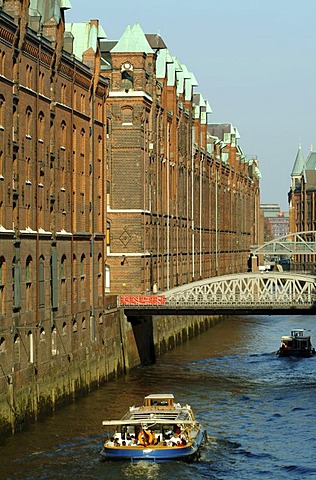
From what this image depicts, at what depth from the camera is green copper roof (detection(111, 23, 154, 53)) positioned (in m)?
85.1

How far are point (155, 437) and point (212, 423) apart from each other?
9.67 metres

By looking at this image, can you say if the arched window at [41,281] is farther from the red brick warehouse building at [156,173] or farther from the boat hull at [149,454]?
the red brick warehouse building at [156,173]

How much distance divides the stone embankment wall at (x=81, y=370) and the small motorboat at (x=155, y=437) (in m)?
4.46

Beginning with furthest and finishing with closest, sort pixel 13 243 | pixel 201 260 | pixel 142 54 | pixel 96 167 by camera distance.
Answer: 1. pixel 201 260
2. pixel 142 54
3. pixel 96 167
4. pixel 13 243

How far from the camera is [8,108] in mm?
53969

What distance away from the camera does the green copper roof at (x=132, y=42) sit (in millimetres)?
85125

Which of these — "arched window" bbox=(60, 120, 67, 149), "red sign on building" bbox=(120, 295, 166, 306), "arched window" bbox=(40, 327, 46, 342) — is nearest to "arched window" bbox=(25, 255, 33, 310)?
"arched window" bbox=(40, 327, 46, 342)

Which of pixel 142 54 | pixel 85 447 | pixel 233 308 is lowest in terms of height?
pixel 85 447

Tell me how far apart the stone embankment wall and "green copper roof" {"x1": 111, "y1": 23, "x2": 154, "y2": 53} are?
18.6 meters

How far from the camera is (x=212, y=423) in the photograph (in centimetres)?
5828

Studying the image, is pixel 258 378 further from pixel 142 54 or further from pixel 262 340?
pixel 262 340

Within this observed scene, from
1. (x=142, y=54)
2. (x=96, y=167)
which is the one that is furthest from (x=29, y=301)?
(x=142, y=54)

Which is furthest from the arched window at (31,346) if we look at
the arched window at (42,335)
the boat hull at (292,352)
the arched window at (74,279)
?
Answer: the boat hull at (292,352)

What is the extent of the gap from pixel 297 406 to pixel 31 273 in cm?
1585
